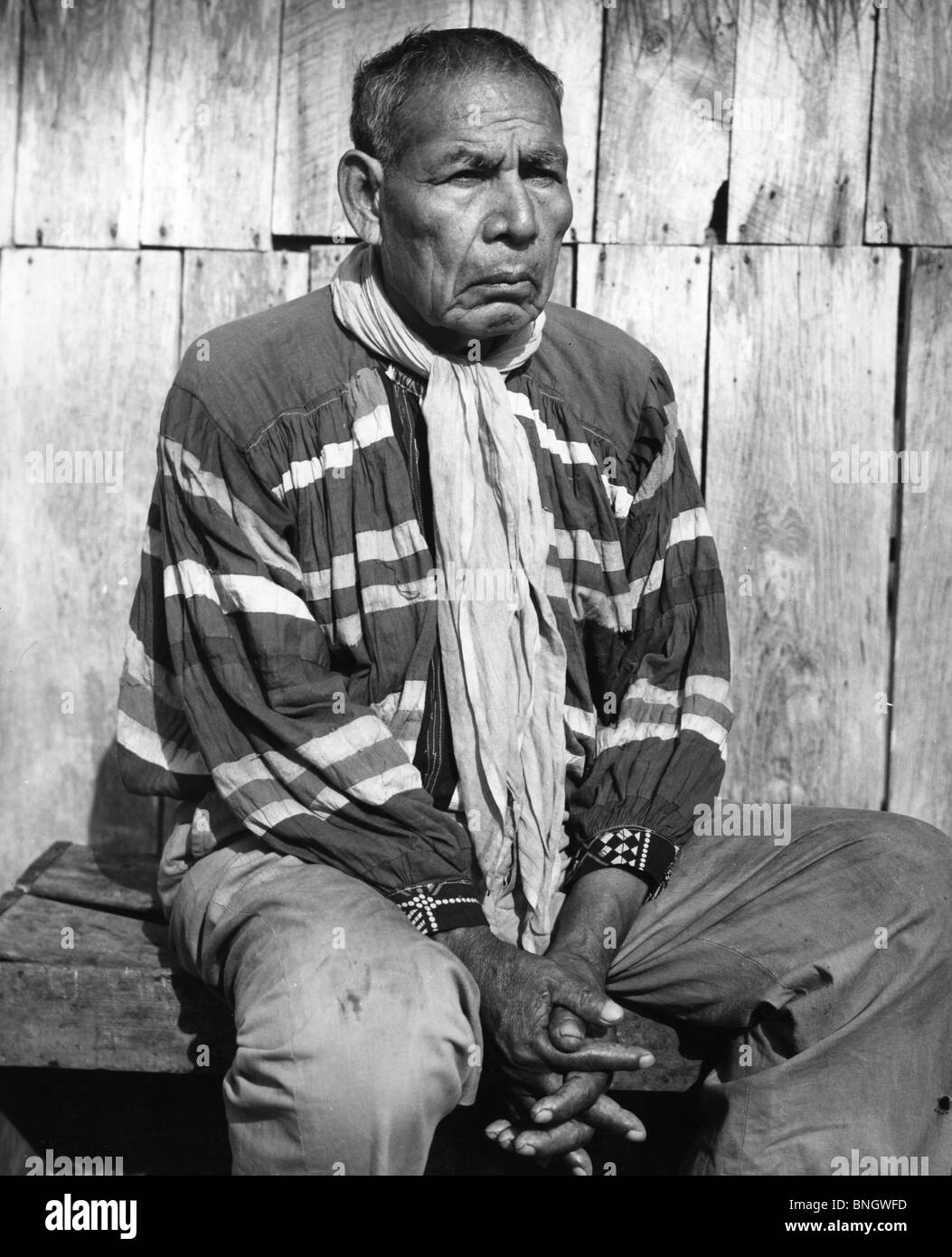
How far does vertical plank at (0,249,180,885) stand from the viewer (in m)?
3.21

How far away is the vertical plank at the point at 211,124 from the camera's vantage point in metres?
3.17

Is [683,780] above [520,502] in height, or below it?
below

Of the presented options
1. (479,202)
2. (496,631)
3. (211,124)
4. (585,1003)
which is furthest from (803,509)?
(211,124)

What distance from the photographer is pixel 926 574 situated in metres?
3.20

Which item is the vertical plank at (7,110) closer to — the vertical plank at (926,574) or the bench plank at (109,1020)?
the bench plank at (109,1020)

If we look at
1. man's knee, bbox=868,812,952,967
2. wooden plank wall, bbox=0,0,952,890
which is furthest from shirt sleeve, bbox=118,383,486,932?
wooden plank wall, bbox=0,0,952,890

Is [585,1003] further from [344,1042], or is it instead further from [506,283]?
[506,283]

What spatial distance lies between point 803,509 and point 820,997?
3.92 feet

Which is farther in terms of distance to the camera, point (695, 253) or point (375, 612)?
point (695, 253)

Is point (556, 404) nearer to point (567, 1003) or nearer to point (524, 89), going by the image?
point (524, 89)

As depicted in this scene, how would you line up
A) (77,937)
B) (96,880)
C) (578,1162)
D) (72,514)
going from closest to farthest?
(578,1162)
(77,937)
(96,880)
(72,514)

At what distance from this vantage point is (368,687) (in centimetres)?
251
